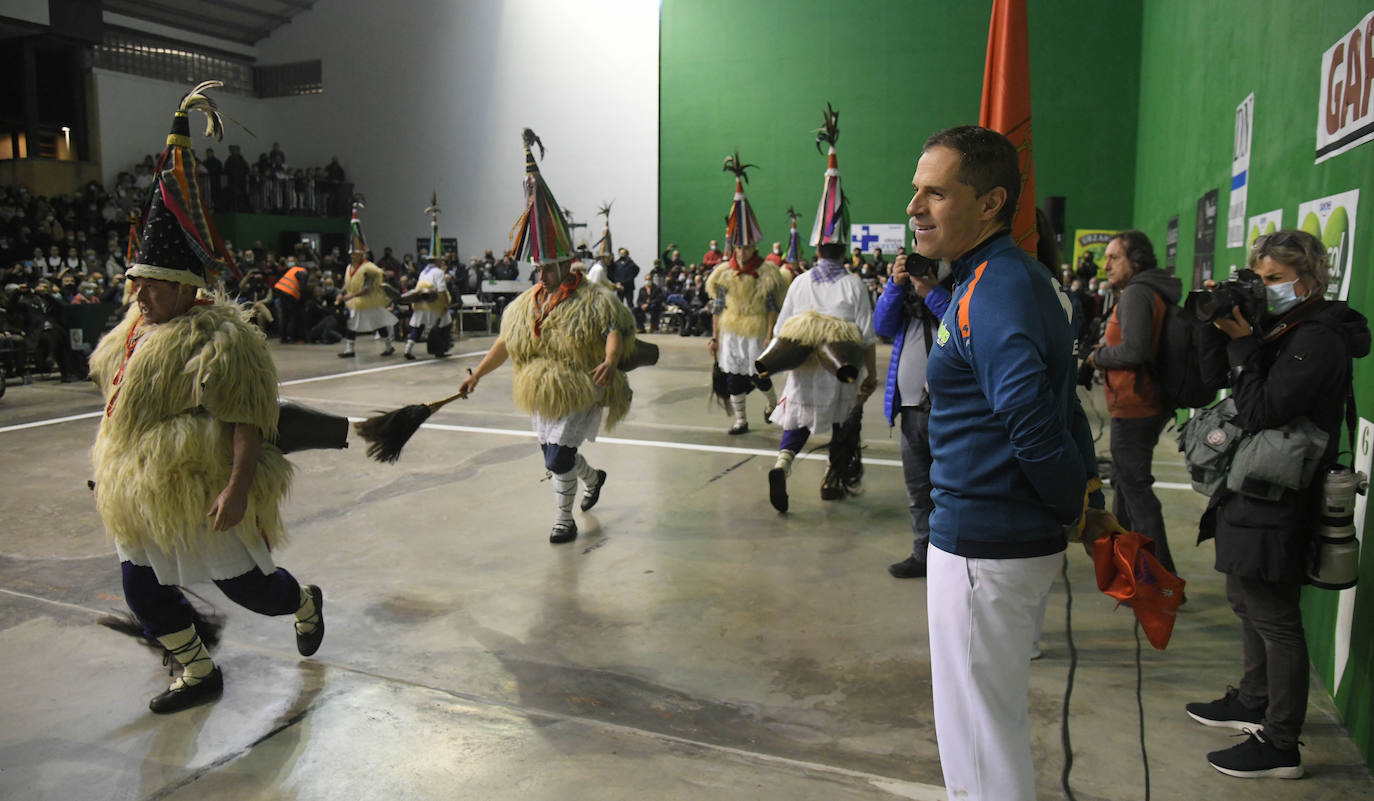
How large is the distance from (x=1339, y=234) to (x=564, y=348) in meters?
3.37

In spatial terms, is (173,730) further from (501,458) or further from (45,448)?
(45,448)

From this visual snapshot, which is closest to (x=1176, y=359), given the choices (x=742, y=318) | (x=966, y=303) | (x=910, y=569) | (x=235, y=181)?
(x=910, y=569)

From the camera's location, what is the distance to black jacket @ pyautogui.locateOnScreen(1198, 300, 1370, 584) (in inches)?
99.0

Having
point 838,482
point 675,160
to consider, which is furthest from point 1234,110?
point 675,160

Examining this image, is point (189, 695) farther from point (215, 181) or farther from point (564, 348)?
point (215, 181)

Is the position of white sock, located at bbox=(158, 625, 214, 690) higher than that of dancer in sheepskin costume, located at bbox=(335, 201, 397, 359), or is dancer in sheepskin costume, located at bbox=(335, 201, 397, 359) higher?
dancer in sheepskin costume, located at bbox=(335, 201, 397, 359)

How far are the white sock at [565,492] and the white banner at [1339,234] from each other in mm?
3503

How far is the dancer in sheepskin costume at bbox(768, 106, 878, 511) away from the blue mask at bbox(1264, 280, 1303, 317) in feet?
9.41

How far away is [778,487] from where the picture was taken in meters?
5.37

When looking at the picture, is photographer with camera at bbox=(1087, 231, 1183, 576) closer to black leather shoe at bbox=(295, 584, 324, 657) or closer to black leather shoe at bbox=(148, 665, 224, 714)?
black leather shoe at bbox=(295, 584, 324, 657)

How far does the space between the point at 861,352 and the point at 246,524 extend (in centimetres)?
358

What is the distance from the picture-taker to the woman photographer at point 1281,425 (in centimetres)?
252

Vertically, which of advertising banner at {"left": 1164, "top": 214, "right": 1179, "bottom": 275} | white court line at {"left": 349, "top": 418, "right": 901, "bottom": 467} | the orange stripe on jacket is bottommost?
white court line at {"left": 349, "top": 418, "right": 901, "bottom": 467}

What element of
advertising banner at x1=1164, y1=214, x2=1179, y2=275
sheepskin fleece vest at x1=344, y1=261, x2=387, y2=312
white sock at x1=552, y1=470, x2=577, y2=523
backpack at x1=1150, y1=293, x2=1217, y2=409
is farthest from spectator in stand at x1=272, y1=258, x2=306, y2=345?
backpack at x1=1150, y1=293, x2=1217, y2=409
